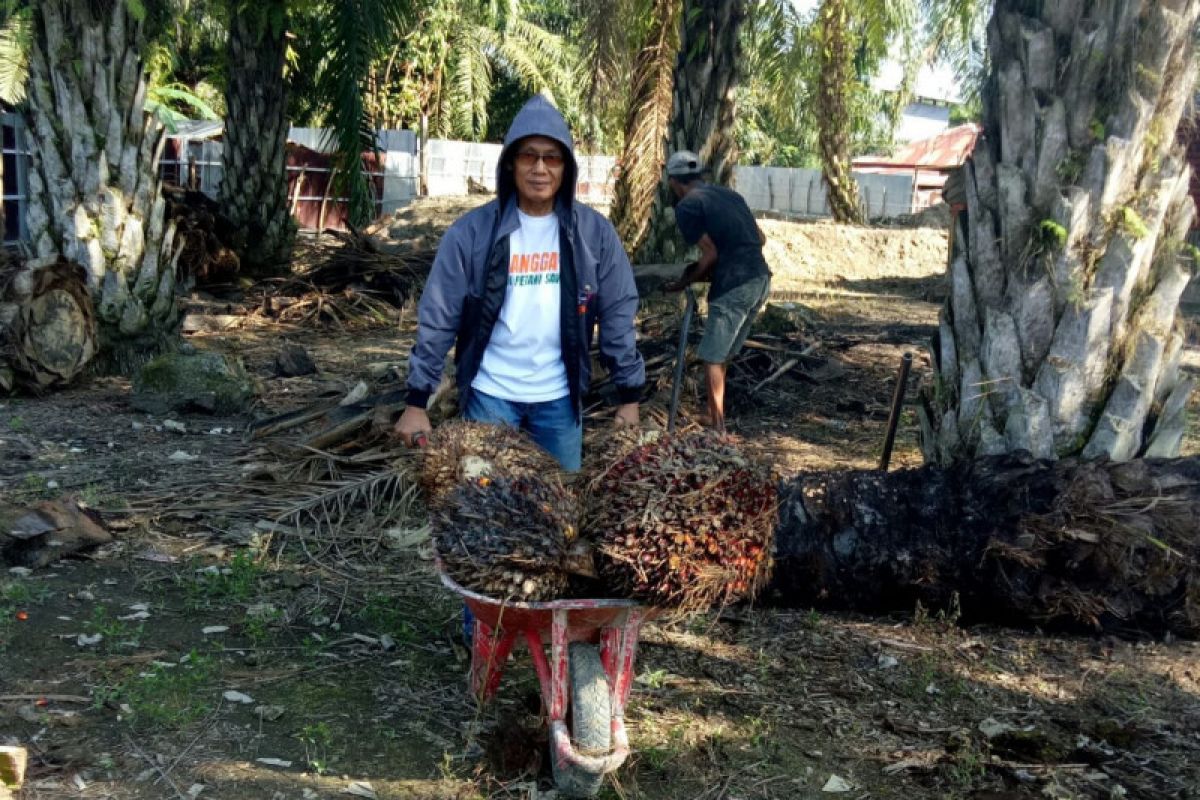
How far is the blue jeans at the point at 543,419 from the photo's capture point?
4082mm

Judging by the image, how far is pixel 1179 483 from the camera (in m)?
4.58

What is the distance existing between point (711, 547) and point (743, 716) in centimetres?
124

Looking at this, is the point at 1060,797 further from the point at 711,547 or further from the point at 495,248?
the point at 495,248

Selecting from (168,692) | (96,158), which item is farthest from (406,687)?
(96,158)

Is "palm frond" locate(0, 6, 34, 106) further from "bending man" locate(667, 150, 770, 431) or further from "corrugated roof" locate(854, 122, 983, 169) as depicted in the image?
"corrugated roof" locate(854, 122, 983, 169)

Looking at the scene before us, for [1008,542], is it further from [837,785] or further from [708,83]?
[708,83]

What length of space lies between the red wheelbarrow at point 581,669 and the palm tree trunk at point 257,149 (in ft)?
36.5

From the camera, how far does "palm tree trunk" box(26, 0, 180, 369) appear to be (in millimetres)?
8547

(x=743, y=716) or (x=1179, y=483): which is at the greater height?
(x=1179, y=483)

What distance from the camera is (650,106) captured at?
965 centimetres

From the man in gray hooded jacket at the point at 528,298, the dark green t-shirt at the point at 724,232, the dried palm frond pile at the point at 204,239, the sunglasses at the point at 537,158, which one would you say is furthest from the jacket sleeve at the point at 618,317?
the dried palm frond pile at the point at 204,239

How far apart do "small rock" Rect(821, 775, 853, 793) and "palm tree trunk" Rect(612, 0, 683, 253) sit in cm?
691

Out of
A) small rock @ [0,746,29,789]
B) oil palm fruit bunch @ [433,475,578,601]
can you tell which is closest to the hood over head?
oil palm fruit bunch @ [433,475,578,601]

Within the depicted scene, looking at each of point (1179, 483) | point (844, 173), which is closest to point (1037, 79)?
point (1179, 483)
